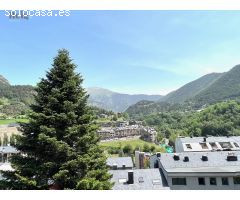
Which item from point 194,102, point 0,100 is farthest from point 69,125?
point 194,102

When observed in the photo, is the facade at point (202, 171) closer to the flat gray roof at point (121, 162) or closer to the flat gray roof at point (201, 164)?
the flat gray roof at point (201, 164)

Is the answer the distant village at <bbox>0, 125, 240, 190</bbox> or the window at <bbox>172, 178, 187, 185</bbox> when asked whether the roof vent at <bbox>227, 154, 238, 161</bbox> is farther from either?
the window at <bbox>172, 178, 187, 185</bbox>

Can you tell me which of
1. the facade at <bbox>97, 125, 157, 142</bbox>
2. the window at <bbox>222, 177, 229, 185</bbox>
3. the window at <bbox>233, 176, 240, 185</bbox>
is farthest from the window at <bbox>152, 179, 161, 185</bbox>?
the facade at <bbox>97, 125, 157, 142</bbox>

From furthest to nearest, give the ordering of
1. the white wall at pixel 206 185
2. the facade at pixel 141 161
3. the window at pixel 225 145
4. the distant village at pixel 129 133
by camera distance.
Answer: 1. the distant village at pixel 129 133
2. the facade at pixel 141 161
3. the window at pixel 225 145
4. the white wall at pixel 206 185

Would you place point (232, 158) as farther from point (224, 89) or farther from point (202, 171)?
point (224, 89)

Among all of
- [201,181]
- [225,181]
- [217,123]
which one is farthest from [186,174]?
[217,123]

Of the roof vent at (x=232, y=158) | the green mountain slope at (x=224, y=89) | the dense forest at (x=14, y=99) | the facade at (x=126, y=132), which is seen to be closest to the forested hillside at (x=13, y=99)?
the dense forest at (x=14, y=99)
